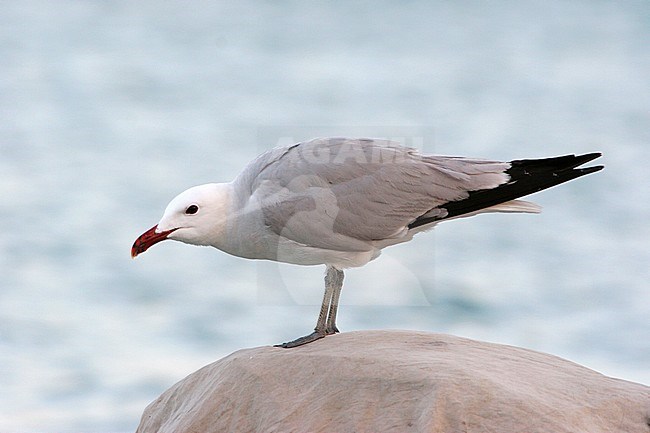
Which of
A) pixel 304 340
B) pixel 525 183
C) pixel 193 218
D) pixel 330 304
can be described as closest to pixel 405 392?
pixel 304 340

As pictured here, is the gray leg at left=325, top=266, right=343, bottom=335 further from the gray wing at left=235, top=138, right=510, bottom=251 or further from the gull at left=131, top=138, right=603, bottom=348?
the gray wing at left=235, top=138, right=510, bottom=251

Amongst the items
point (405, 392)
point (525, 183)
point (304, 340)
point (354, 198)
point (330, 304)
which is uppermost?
point (354, 198)

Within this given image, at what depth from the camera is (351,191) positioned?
3.98 m

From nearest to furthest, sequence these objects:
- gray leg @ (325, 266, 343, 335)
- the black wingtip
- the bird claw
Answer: the bird claw, the black wingtip, gray leg @ (325, 266, 343, 335)

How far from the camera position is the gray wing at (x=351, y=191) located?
3910 millimetres

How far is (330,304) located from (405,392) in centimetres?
120

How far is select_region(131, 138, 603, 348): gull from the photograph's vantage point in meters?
3.91

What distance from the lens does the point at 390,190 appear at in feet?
13.0

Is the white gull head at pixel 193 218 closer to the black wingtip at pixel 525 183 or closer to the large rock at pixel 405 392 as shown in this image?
the large rock at pixel 405 392

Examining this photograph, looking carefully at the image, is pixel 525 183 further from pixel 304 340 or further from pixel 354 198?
pixel 304 340

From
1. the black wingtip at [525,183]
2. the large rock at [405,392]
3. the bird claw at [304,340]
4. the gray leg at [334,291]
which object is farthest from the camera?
the gray leg at [334,291]

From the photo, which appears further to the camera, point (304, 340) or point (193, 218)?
point (193, 218)

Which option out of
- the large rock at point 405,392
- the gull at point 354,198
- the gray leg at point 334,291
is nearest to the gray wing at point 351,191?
the gull at point 354,198

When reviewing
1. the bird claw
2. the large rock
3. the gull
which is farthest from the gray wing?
the large rock
